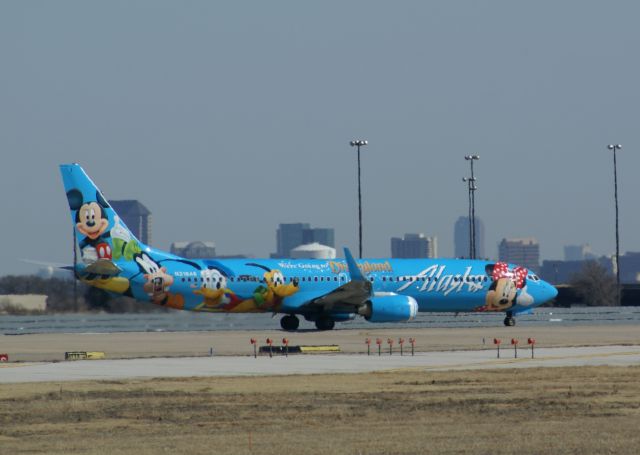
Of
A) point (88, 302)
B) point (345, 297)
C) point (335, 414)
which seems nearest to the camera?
point (335, 414)

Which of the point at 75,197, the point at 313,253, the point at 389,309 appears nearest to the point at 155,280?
the point at 75,197

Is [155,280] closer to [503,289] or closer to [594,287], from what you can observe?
[503,289]

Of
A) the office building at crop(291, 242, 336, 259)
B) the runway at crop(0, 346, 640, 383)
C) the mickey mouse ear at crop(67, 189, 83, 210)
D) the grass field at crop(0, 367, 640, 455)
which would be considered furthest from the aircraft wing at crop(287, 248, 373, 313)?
the office building at crop(291, 242, 336, 259)

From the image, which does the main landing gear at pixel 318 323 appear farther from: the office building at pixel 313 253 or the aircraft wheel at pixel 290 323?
the office building at pixel 313 253

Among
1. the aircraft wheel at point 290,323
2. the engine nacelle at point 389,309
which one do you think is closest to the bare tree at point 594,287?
the aircraft wheel at point 290,323

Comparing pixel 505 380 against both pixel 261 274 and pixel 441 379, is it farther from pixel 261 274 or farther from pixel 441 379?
pixel 261 274

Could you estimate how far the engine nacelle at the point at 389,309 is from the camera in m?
61.7

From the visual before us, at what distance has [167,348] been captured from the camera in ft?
165

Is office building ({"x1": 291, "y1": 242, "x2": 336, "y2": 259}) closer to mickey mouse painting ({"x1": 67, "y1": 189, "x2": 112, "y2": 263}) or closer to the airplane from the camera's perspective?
the airplane

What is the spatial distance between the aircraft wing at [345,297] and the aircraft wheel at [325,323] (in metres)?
0.47

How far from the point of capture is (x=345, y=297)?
6481cm

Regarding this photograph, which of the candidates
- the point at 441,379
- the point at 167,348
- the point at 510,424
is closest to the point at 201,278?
the point at 167,348

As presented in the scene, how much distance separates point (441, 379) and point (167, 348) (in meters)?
17.9

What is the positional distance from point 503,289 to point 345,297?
9.23 m
